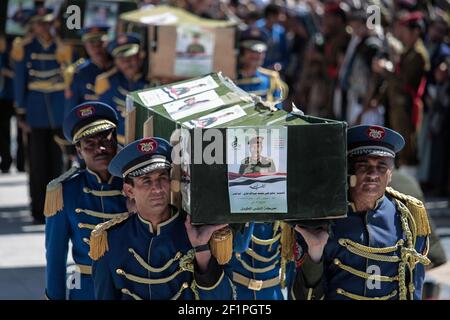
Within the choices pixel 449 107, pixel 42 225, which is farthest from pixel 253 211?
pixel 449 107

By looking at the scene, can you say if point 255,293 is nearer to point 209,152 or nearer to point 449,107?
point 209,152

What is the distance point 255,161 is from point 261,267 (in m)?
2.14

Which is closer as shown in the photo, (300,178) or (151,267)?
(300,178)

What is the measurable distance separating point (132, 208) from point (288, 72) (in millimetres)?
11312

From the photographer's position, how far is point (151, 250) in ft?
19.0

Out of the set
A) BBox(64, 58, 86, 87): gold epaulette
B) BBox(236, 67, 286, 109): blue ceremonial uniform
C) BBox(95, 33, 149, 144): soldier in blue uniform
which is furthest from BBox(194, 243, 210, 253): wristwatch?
BBox(64, 58, 86, 87): gold epaulette

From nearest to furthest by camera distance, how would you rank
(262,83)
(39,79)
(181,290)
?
(181,290)
(262,83)
(39,79)

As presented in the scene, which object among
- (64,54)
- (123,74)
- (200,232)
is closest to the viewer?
(200,232)

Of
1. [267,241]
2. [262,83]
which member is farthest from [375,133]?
[262,83]

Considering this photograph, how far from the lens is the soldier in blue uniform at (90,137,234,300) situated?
18.6ft

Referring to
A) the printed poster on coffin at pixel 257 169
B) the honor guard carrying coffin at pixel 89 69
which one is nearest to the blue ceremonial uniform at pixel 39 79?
the honor guard carrying coffin at pixel 89 69

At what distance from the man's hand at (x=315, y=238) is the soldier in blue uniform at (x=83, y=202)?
4.75 feet

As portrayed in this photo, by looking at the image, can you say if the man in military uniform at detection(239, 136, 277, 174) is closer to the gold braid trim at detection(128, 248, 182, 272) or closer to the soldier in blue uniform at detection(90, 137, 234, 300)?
the soldier in blue uniform at detection(90, 137, 234, 300)

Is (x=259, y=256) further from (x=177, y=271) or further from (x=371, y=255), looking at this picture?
(x=177, y=271)
